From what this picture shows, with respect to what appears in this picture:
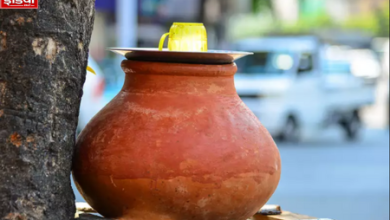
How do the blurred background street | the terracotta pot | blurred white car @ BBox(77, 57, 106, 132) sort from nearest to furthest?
the terracotta pot
the blurred background street
blurred white car @ BBox(77, 57, 106, 132)

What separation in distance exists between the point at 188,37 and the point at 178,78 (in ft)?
0.58

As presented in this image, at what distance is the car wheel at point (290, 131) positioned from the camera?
38.2ft

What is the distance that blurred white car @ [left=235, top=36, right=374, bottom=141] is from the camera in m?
11.3

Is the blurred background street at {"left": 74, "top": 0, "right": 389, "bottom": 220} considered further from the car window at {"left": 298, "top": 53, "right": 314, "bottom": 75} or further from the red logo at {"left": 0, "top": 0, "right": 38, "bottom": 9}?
the red logo at {"left": 0, "top": 0, "right": 38, "bottom": 9}

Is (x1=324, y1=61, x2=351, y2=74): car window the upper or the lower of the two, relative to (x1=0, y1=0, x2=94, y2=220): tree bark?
lower

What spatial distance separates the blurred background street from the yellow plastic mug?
187 inches

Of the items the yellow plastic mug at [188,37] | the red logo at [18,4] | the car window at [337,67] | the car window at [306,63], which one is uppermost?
the red logo at [18,4]

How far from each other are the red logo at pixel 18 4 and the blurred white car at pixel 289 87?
9.26 m

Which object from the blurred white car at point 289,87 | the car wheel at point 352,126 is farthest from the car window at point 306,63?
the car wheel at point 352,126

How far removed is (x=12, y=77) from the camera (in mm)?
1950

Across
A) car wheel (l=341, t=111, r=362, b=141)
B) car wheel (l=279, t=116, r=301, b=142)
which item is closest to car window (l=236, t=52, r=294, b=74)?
car wheel (l=279, t=116, r=301, b=142)

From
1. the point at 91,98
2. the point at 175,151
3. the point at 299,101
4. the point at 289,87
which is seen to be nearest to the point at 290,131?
the point at 299,101

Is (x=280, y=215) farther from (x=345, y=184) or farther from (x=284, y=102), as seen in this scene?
(x=284, y=102)

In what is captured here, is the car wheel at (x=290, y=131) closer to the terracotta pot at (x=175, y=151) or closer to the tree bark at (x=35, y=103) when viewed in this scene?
the terracotta pot at (x=175, y=151)
